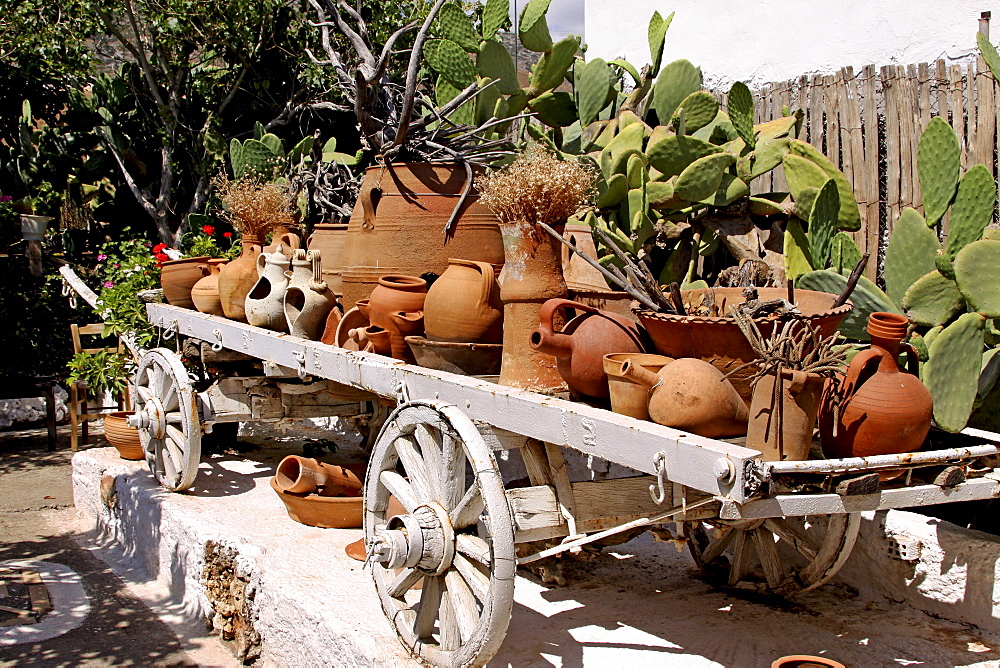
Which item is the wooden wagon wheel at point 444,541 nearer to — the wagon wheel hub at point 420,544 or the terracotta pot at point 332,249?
the wagon wheel hub at point 420,544

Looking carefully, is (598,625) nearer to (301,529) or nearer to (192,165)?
(301,529)

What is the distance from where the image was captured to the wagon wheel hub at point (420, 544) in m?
2.59

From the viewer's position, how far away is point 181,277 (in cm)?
511

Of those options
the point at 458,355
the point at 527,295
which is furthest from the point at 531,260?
the point at 458,355

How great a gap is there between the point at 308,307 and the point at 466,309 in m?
1.07

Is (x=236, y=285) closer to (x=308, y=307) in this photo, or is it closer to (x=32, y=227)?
(x=308, y=307)

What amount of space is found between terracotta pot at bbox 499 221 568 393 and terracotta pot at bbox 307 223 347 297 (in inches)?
60.2

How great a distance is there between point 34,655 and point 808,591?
9.41ft

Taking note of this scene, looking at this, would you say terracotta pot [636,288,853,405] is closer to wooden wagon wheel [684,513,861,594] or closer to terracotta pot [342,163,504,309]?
wooden wagon wheel [684,513,861,594]

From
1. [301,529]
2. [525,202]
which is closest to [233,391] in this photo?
[301,529]

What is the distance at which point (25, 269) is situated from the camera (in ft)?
27.0

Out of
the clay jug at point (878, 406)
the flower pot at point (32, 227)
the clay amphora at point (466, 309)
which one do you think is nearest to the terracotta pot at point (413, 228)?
the clay amphora at point (466, 309)

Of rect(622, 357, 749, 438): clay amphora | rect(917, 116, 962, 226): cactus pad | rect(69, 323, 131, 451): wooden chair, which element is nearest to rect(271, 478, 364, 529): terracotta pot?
rect(622, 357, 749, 438): clay amphora

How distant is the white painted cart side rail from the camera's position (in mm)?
2057
